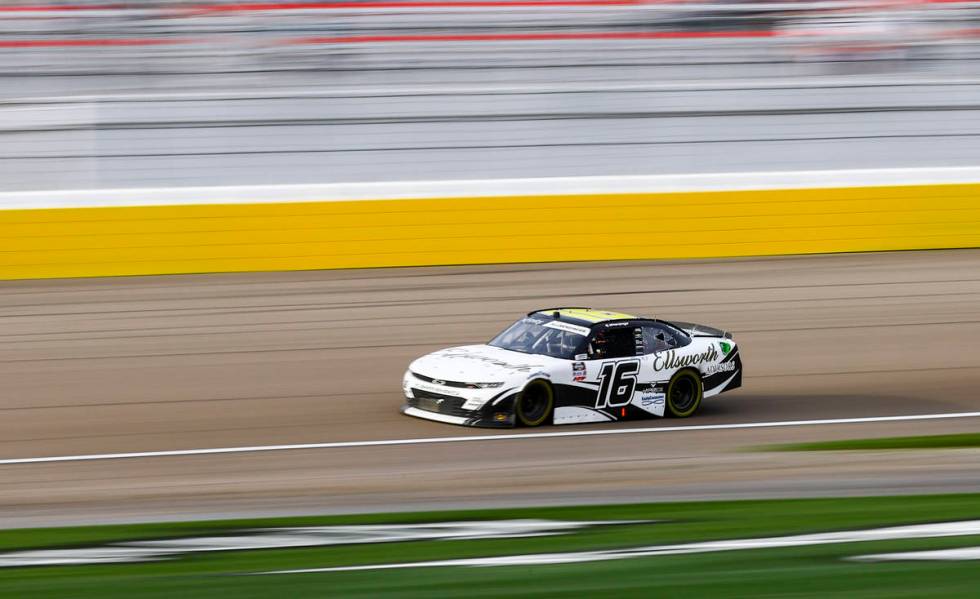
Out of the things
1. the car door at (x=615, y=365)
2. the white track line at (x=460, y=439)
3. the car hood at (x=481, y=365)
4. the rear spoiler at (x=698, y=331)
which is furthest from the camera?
the rear spoiler at (x=698, y=331)

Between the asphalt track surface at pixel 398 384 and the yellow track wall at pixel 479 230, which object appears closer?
the asphalt track surface at pixel 398 384

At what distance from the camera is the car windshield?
459 inches

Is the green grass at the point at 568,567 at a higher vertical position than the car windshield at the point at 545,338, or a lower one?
lower

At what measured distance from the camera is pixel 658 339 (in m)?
12.1

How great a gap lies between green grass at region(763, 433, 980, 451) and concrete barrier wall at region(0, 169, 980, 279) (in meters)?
8.67

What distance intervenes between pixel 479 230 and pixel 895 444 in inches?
363

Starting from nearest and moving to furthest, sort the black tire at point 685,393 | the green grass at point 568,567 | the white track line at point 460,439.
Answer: the green grass at point 568,567 < the white track line at point 460,439 < the black tire at point 685,393

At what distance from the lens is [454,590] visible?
18.3 feet

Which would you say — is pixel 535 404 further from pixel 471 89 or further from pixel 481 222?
pixel 471 89

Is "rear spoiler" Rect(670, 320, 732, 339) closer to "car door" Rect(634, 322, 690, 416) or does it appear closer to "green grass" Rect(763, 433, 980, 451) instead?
"car door" Rect(634, 322, 690, 416)

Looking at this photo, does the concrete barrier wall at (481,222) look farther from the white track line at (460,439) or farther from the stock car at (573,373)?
the white track line at (460,439)

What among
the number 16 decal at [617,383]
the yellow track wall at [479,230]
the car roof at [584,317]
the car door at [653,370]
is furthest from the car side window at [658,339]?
the yellow track wall at [479,230]

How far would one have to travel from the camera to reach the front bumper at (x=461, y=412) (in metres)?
11.2

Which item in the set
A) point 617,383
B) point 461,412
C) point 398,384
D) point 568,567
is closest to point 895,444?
point 617,383
